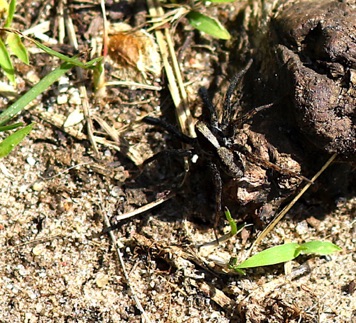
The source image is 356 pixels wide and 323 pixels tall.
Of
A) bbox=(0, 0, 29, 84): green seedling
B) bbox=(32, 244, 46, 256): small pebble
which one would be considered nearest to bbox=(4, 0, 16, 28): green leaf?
bbox=(0, 0, 29, 84): green seedling

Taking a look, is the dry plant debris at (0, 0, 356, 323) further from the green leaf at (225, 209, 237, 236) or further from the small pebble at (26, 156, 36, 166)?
the green leaf at (225, 209, 237, 236)

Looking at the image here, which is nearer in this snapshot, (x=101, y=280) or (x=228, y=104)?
(x=101, y=280)

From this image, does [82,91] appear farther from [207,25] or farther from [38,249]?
[38,249]

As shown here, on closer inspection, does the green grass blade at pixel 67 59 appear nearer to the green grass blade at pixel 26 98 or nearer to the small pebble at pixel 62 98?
the green grass blade at pixel 26 98

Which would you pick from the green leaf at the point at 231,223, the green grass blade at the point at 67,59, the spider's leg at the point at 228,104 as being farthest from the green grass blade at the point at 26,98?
the green leaf at the point at 231,223

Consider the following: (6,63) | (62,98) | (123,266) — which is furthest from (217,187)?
(6,63)

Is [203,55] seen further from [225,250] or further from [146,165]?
[225,250]

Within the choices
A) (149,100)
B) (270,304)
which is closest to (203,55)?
(149,100)

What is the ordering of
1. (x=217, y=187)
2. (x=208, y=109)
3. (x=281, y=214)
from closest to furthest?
1. (x=217, y=187)
2. (x=281, y=214)
3. (x=208, y=109)
